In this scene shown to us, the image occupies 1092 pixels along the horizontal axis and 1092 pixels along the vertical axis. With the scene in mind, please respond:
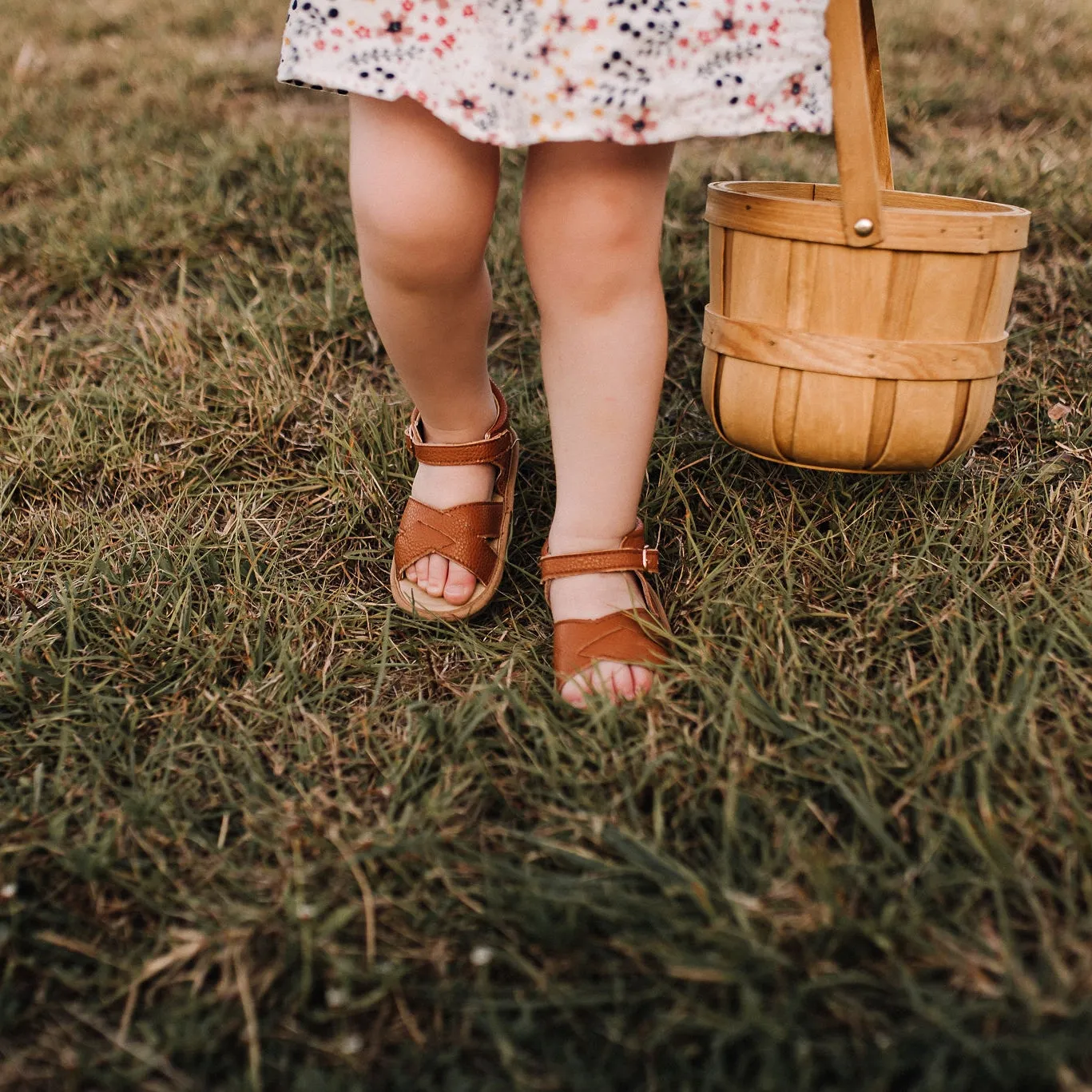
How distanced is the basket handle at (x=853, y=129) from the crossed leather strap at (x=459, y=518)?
22.7 inches

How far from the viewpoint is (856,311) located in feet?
4.01

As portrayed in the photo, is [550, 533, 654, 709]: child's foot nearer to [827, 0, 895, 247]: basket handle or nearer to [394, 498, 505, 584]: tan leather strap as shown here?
[394, 498, 505, 584]: tan leather strap

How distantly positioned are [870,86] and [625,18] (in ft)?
1.79

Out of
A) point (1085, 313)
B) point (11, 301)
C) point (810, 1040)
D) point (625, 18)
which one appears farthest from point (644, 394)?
point (11, 301)

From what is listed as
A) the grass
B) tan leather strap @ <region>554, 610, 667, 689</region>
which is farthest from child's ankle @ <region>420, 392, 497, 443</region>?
tan leather strap @ <region>554, 610, 667, 689</region>

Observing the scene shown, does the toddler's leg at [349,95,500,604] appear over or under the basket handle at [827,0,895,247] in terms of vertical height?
under

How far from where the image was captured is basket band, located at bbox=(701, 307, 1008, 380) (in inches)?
48.3

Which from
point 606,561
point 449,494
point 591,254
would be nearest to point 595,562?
point 606,561

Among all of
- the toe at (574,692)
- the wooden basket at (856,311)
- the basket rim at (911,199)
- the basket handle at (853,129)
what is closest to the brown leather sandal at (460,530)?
the toe at (574,692)

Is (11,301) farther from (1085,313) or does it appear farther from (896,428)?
(1085,313)

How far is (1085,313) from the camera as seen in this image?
182 centimetres

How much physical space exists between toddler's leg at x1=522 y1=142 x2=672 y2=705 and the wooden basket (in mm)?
122

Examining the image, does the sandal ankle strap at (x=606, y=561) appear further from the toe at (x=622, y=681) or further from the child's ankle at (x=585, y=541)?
the toe at (x=622, y=681)

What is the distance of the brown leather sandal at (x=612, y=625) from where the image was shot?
49.5 inches
